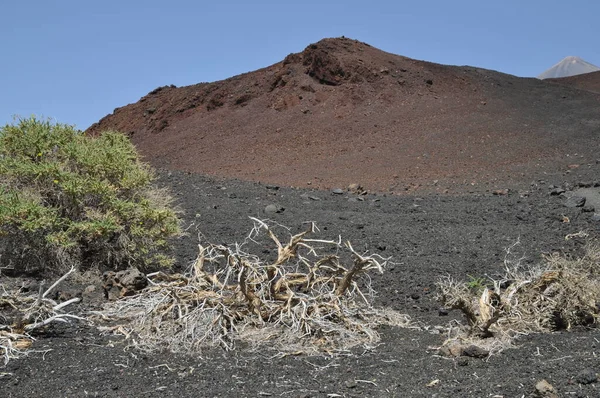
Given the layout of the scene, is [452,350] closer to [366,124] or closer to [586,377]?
[586,377]

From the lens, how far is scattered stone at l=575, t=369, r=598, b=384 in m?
3.48

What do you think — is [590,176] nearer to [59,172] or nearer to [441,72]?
[59,172]

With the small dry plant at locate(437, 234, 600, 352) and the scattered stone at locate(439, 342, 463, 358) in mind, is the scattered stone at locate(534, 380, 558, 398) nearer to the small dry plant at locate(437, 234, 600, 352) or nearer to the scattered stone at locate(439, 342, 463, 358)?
the scattered stone at locate(439, 342, 463, 358)

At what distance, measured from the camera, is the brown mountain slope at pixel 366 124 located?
16547mm

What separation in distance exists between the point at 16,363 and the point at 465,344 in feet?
9.16

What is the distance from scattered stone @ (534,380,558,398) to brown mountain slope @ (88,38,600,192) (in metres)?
10.5

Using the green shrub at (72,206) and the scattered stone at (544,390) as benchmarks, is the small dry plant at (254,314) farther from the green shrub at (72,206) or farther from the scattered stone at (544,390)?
the scattered stone at (544,390)

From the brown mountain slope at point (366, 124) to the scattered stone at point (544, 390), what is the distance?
10.5 meters

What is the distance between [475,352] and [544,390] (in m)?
0.84

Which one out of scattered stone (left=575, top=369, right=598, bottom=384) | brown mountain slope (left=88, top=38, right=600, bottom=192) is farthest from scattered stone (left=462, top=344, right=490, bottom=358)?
brown mountain slope (left=88, top=38, right=600, bottom=192)

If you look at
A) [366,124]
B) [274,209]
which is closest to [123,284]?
[274,209]

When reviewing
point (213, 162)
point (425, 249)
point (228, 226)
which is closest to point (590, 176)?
point (425, 249)

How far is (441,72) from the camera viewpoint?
2542 centimetres

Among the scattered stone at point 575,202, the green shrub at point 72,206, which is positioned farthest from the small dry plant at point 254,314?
the scattered stone at point 575,202
